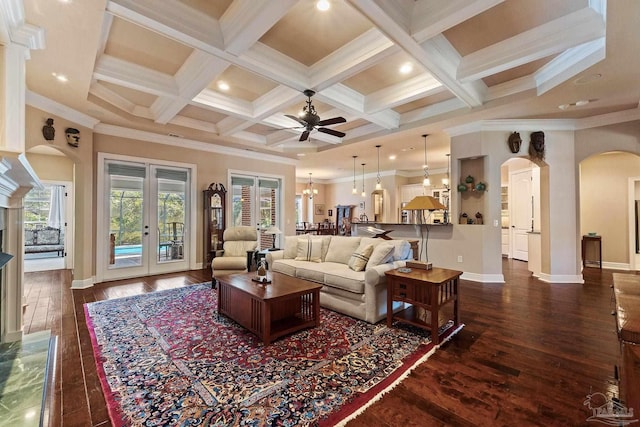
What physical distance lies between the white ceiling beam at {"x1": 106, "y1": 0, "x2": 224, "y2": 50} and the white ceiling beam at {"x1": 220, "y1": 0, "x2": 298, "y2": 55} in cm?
13

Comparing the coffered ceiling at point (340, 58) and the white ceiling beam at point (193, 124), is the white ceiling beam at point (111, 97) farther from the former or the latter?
the white ceiling beam at point (193, 124)

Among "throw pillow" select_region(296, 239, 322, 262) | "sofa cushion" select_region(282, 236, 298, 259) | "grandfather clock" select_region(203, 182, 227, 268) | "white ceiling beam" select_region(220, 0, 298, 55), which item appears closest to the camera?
"white ceiling beam" select_region(220, 0, 298, 55)

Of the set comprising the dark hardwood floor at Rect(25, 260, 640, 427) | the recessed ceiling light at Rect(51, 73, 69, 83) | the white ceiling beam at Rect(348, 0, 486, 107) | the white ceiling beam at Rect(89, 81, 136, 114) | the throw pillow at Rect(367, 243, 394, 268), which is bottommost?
the dark hardwood floor at Rect(25, 260, 640, 427)

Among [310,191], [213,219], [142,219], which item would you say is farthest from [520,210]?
[142,219]

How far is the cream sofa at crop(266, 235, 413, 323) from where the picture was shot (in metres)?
3.15

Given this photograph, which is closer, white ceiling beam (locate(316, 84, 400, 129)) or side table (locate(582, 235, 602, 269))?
white ceiling beam (locate(316, 84, 400, 129))

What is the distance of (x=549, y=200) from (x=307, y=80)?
480 cm

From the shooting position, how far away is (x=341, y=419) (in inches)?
66.6

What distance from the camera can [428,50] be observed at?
3041 millimetres

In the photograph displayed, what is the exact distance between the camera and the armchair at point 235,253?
464 cm

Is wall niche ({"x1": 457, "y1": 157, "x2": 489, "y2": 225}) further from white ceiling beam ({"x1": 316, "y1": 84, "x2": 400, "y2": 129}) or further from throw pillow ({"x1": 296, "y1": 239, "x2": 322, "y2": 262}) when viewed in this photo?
throw pillow ({"x1": 296, "y1": 239, "x2": 322, "y2": 262})

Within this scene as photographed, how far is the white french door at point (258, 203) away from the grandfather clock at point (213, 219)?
0.45 meters

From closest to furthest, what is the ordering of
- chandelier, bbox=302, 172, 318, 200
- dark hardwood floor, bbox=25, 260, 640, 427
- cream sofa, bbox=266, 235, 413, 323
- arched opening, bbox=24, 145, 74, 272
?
dark hardwood floor, bbox=25, 260, 640, 427
cream sofa, bbox=266, 235, 413, 323
arched opening, bbox=24, 145, 74, 272
chandelier, bbox=302, 172, 318, 200

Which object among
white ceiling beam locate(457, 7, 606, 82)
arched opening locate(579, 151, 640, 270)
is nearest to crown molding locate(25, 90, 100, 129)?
white ceiling beam locate(457, 7, 606, 82)
